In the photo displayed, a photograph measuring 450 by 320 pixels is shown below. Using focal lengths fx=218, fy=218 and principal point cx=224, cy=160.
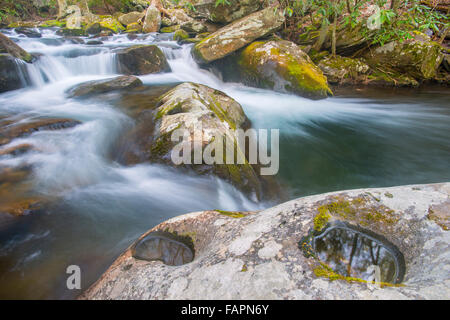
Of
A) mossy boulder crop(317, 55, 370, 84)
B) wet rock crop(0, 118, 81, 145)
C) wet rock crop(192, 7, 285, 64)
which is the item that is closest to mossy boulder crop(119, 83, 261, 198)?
wet rock crop(0, 118, 81, 145)

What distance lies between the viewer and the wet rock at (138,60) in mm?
8695

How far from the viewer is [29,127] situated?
13.3 ft

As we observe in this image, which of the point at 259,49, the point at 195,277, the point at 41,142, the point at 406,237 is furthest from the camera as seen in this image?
the point at 259,49

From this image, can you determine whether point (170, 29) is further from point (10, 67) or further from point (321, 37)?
point (10, 67)

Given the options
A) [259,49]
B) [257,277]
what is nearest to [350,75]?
[259,49]

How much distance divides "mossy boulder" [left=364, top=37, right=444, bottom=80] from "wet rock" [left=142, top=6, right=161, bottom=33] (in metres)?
15.3

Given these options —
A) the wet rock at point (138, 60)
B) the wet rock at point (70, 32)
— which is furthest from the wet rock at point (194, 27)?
the wet rock at point (70, 32)

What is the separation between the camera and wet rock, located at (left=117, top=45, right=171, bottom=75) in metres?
8.70

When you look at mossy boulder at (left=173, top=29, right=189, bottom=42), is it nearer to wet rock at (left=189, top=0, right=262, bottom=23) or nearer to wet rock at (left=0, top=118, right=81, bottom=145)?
wet rock at (left=189, top=0, right=262, bottom=23)

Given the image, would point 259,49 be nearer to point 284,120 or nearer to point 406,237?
point 284,120

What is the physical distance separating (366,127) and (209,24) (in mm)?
9597

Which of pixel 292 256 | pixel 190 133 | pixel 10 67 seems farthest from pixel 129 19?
pixel 292 256

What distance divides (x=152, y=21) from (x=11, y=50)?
12713mm

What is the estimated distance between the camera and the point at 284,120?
7.02 metres
